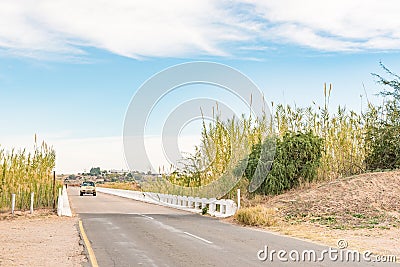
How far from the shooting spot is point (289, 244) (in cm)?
1538

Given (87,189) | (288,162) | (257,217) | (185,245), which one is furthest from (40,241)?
(87,189)

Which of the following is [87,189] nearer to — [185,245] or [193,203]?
[193,203]

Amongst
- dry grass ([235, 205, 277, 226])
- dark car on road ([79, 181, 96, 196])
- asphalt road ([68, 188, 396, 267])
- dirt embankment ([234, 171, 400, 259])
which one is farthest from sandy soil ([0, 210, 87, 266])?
dark car on road ([79, 181, 96, 196])

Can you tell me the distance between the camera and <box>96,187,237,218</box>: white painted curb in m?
26.0

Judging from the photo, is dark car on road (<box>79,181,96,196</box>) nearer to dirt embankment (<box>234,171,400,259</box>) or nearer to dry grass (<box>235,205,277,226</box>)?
dirt embankment (<box>234,171,400,259</box>)

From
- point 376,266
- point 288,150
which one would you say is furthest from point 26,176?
point 376,266

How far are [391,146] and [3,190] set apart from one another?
21005 millimetres

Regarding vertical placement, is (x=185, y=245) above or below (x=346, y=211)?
below

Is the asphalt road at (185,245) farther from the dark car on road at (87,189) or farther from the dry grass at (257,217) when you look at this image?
the dark car on road at (87,189)

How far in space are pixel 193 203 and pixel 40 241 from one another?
56.4ft

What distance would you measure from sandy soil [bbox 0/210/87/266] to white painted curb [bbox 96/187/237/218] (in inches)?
277

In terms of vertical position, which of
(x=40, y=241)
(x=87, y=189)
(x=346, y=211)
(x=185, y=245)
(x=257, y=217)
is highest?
(x=346, y=211)

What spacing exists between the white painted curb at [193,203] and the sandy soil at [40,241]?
277 inches

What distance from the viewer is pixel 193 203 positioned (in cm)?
3284
